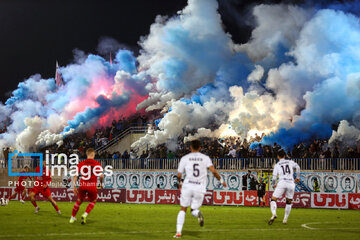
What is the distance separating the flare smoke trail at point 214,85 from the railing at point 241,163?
3236 mm

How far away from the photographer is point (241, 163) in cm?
3244

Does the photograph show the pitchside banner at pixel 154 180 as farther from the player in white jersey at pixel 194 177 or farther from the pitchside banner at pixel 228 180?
the player in white jersey at pixel 194 177

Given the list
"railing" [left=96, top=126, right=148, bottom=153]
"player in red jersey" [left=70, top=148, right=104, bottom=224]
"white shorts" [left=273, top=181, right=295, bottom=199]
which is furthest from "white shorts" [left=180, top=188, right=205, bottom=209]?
"railing" [left=96, top=126, right=148, bottom=153]

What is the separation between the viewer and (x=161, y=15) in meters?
50.3

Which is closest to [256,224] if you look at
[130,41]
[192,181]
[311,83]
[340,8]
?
[192,181]

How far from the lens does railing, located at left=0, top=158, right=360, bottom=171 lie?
28875mm

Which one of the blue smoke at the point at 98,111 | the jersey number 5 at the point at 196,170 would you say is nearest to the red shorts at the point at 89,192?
the jersey number 5 at the point at 196,170

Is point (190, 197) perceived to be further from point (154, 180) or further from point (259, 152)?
point (154, 180)

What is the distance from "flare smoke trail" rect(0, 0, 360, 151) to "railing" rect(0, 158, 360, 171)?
3.24 meters

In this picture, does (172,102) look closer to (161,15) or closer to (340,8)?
(161,15)

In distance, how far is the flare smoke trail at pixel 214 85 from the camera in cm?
3559

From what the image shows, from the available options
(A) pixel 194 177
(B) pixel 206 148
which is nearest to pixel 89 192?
(A) pixel 194 177

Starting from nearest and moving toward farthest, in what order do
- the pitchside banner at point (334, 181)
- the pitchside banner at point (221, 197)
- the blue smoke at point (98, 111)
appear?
1. the pitchside banner at point (221, 197)
2. the pitchside banner at point (334, 181)
3. the blue smoke at point (98, 111)

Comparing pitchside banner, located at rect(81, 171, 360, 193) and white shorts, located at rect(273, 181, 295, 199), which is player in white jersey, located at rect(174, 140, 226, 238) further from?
pitchside banner, located at rect(81, 171, 360, 193)
